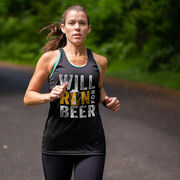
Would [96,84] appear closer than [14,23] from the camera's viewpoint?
Yes

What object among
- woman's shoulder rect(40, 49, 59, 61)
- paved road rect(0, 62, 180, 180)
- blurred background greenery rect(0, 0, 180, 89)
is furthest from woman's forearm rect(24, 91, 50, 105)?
blurred background greenery rect(0, 0, 180, 89)

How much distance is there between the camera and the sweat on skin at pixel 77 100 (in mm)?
2623

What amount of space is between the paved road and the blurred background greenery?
10.2ft

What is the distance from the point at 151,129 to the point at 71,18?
5.25 meters

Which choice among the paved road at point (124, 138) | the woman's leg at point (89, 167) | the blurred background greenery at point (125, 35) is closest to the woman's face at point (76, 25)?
the woman's leg at point (89, 167)

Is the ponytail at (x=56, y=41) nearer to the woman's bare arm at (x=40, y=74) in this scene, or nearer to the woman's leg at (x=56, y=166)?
the woman's bare arm at (x=40, y=74)

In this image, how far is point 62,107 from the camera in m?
2.67

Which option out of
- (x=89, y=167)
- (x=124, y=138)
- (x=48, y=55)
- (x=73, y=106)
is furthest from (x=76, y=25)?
(x=124, y=138)

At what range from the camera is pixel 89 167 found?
2674mm

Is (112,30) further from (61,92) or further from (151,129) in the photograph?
(61,92)

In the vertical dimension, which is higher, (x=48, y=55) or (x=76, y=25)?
(x=76, y=25)

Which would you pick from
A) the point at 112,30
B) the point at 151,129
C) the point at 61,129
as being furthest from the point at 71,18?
the point at 112,30

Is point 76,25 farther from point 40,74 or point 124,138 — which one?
point 124,138

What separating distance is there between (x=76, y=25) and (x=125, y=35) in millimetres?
24440
